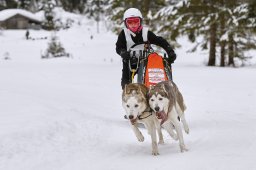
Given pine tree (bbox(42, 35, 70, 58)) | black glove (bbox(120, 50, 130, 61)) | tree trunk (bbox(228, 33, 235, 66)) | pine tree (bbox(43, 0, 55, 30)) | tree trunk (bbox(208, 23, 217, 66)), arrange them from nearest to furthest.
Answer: black glove (bbox(120, 50, 130, 61)) → tree trunk (bbox(228, 33, 235, 66)) → tree trunk (bbox(208, 23, 217, 66)) → pine tree (bbox(42, 35, 70, 58)) → pine tree (bbox(43, 0, 55, 30))

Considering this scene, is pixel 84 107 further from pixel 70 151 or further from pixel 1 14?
pixel 1 14

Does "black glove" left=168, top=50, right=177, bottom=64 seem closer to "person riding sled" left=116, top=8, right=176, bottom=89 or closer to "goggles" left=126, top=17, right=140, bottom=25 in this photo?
"person riding sled" left=116, top=8, right=176, bottom=89

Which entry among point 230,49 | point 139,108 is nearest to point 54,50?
point 230,49

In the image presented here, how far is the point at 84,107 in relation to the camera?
8.73 metres

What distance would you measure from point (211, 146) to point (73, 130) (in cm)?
226

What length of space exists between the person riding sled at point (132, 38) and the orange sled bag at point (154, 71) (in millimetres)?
339

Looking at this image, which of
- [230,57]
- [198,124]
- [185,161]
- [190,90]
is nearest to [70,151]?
[185,161]

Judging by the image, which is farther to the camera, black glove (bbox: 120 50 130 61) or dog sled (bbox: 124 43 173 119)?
black glove (bbox: 120 50 130 61)

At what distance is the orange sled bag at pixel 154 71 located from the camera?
6051mm

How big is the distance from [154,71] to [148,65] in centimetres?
15

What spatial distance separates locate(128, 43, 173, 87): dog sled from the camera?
240 inches

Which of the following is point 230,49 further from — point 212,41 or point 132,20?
point 132,20

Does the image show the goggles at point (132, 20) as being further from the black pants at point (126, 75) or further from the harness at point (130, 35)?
the black pants at point (126, 75)

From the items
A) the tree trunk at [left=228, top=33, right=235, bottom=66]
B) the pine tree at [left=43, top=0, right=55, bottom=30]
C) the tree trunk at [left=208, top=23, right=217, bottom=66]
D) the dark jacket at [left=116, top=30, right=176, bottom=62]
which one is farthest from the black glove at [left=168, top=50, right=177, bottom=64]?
the pine tree at [left=43, top=0, right=55, bottom=30]
